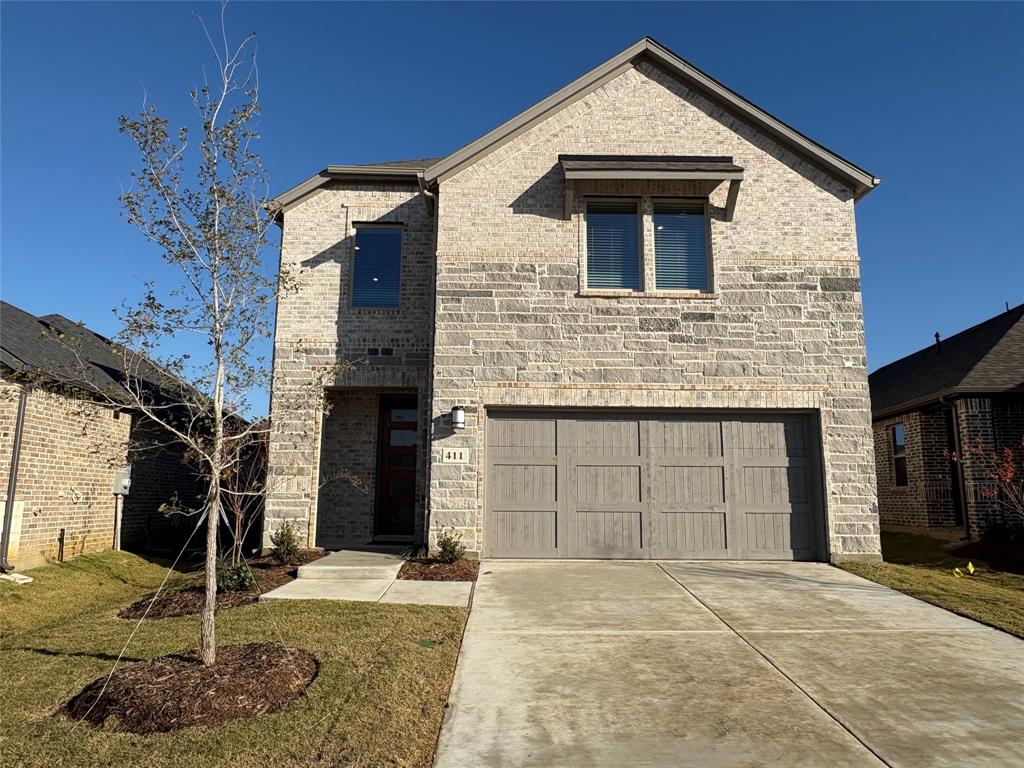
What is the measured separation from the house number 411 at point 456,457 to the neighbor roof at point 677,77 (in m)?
4.43

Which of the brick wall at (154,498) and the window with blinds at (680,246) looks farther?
the brick wall at (154,498)

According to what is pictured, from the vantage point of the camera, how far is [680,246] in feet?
34.9

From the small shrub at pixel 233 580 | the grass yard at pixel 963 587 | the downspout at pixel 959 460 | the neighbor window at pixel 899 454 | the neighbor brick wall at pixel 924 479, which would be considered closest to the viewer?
the grass yard at pixel 963 587

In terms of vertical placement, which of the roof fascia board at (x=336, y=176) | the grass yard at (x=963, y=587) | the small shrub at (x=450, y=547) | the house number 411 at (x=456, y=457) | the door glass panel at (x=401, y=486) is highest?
the roof fascia board at (x=336, y=176)

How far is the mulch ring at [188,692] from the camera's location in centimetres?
408

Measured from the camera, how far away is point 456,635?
593cm

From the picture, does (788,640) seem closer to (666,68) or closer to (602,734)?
(602,734)

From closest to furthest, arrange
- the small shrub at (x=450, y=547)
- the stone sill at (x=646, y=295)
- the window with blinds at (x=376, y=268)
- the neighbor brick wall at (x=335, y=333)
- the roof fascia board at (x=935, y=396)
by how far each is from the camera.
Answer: the small shrub at (x=450, y=547), the stone sill at (x=646, y=295), the neighbor brick wall at (x=335, y=333), the window with blinds at (x=376, y=268), the roof fascia board at (x=935, y=396)

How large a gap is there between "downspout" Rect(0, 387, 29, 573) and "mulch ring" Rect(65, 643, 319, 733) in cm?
649

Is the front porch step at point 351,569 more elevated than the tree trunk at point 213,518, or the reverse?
the tree trunk at point 213,518

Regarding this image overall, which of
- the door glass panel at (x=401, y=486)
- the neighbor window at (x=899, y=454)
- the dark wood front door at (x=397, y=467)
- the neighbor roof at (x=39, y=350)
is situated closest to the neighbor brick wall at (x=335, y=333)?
the dark wood front door at (x=397, y=467)

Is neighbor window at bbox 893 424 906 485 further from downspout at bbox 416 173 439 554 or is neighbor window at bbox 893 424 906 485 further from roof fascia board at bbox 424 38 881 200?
downspout at bbox 416 173 439 554

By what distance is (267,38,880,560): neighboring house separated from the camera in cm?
999

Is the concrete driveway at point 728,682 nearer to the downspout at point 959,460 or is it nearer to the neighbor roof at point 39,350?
the neighbor roof at point 39,350
